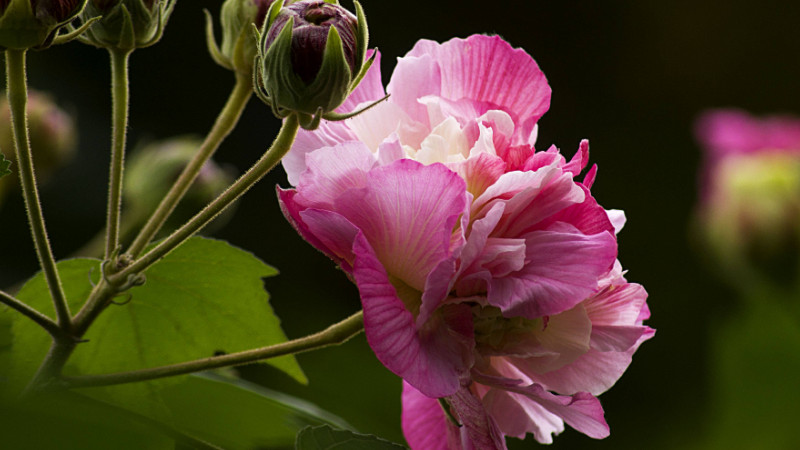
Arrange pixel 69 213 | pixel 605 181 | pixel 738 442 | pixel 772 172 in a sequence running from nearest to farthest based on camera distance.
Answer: pixel 772 172
pixel 738 442
pixel 69 213
pixel 605 181

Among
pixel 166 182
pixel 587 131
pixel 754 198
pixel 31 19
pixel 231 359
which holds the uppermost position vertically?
pixel 31 19

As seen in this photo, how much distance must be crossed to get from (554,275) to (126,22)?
0.60 feet

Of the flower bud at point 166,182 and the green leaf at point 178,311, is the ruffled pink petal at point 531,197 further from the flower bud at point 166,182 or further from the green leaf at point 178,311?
the flower bud at point 166,182

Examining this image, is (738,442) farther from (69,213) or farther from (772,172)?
(69,213)

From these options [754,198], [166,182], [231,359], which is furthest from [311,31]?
[754,198]

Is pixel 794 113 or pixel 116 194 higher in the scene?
pixel 116 194

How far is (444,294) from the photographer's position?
0.32 m

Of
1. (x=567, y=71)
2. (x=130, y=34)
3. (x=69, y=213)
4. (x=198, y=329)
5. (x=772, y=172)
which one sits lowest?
(x=567, y=71)

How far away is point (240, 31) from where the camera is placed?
0.41m

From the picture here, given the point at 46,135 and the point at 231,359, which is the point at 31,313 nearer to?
the point at 231,359

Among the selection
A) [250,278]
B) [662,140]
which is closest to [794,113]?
[662,140]

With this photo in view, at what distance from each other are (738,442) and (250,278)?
3.65 feet

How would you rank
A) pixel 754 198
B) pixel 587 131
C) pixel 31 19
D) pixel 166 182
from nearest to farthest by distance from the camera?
pixel 31 19 < pixel 166 182 < pixel 754 198 < pixel 587 131

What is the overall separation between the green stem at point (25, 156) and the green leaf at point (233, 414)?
58 millimetres
